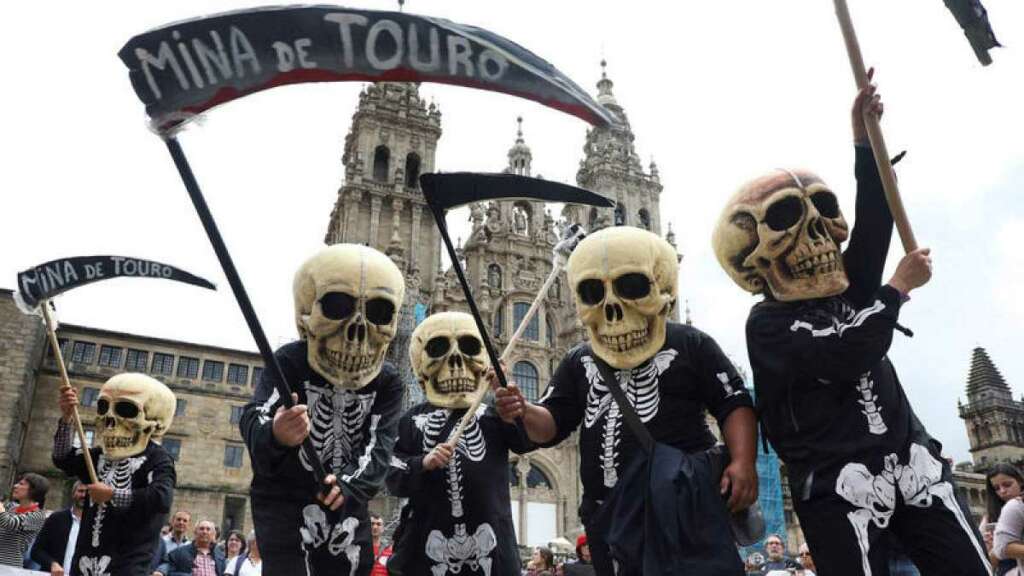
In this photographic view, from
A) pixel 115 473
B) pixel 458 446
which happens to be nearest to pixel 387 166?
pixel 115 473

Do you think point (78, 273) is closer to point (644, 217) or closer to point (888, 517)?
point (888, 517)

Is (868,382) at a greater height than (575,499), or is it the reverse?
(575,499)

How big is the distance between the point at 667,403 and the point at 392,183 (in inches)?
1283

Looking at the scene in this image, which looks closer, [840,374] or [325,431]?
[840,374]

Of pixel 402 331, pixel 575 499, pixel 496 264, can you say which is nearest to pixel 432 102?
pixel 496 264

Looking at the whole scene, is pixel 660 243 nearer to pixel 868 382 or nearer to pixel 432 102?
pixel 868 382

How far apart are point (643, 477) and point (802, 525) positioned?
71cm

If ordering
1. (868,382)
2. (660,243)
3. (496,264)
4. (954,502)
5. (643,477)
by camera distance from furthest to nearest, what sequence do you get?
(496,264)
(660,243)
(643,477)
(868,382)
(954,502)

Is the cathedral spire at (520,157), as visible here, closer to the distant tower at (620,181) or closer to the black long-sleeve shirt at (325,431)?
the distant tower at (620,181)

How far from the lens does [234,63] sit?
9.71 ft

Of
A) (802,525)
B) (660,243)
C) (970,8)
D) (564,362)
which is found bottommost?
(802,525)

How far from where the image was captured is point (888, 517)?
2.91m

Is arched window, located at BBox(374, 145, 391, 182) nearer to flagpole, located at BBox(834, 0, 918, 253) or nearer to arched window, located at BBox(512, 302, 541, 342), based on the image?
arched window, located at BBox(512, 302, 541, 342)

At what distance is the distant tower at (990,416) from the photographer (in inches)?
1880
